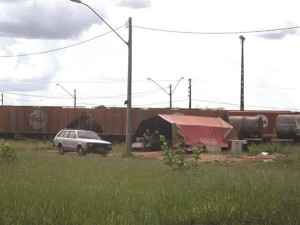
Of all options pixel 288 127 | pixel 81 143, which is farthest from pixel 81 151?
pixel 288 127

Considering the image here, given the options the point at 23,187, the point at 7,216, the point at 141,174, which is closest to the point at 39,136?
the point at 141,174

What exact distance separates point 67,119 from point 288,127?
819 inches

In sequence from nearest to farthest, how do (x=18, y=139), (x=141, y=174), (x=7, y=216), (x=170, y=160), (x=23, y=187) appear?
(x=7, y=216), (x=23, y=187), (x=170, y=160), (x=141, y=174), (x=18, y=139)

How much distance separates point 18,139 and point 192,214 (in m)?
40.0

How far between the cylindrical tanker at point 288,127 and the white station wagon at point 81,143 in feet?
44.4

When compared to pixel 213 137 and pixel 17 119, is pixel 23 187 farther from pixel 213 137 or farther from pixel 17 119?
pixel 17 119

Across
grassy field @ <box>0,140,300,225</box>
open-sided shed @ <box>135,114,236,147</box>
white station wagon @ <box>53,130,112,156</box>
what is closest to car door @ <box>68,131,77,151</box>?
white station wagon @ <box>53,130,112,156</box>

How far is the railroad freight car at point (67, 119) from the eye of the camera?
42763mm

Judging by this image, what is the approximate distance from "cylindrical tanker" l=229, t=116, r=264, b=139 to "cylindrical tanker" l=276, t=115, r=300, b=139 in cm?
266

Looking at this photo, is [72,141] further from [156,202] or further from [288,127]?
[156,202]

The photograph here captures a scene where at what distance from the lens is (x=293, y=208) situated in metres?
7.36

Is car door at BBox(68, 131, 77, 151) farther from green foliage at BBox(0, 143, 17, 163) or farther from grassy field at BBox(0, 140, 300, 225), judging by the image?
grassy field at BBox(0, 140, 300, 225)

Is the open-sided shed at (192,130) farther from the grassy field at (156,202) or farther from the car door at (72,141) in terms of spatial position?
the grassy field at (156,202)

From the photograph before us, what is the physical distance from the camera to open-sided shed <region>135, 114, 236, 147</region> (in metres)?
32.4
